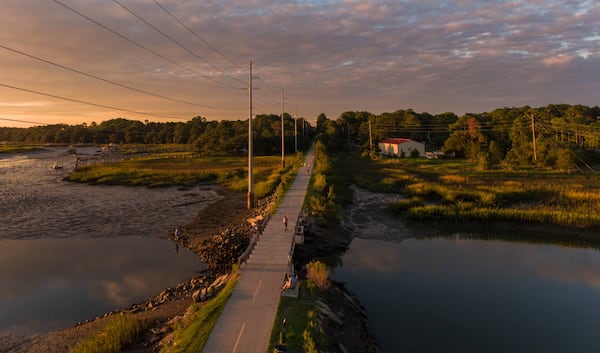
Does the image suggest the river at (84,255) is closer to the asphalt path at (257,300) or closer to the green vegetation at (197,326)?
the asphalt path at (257,300)

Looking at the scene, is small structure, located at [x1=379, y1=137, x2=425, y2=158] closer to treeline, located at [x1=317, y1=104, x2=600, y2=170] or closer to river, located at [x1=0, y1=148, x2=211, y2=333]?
treeline, located at [x1=317, y1=104, x2=600, y2=170]

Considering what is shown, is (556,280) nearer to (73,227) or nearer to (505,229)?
(505,229)

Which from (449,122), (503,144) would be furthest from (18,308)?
(449,122)

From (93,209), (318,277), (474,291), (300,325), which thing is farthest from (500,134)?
(300,325)

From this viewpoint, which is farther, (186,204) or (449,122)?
(449,122)

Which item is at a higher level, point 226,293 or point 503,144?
point 503,144

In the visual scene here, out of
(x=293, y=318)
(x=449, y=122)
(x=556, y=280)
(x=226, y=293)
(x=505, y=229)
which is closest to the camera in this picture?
(x=293, y=318)

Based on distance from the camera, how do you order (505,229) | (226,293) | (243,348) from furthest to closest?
(505,229) < (226,293) < (243,348)
